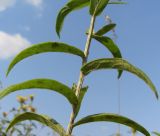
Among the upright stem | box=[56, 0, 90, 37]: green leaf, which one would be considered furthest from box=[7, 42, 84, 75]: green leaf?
box=[56, 0, 90, 37]: green leaf

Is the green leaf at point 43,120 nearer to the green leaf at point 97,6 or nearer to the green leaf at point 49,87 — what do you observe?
the green leaf at point 49,87

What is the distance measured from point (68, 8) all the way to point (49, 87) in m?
0.41

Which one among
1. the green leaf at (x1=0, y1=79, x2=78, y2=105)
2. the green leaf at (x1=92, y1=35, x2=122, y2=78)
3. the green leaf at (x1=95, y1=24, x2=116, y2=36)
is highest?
the green leaf at (x1=95, y1=24, x2=116, y2=36)

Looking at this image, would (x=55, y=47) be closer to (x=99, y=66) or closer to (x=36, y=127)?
(x=99, y=66)

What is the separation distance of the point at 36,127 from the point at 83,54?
4.16m

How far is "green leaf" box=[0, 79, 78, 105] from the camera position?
4.70ft

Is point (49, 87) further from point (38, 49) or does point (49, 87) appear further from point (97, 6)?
point (97, 6)

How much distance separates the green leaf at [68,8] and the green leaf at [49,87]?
1.30 ft

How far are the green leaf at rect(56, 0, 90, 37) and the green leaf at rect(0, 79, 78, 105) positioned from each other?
397 millimetres

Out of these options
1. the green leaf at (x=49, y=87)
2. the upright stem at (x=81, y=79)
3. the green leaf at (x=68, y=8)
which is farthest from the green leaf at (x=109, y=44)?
the green leaf at (x=49, y=87)

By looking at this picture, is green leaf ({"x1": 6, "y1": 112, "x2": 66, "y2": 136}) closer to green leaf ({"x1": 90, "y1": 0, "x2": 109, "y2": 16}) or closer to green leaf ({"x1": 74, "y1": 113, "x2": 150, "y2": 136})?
green leaf ({"x1": 74, "y1": 113, "x2": 150, "y2": 136})

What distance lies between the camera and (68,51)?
1.61 metres

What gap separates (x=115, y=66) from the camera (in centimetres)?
152

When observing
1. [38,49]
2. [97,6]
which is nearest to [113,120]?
[38,49]
